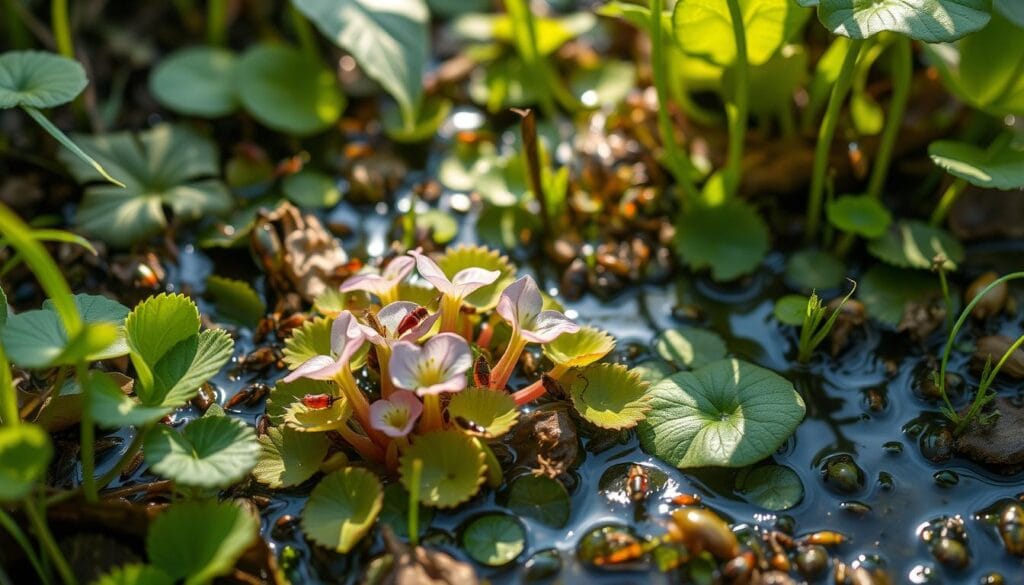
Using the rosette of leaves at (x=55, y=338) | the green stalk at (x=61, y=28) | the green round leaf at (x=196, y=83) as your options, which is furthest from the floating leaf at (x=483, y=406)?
the green stalk at (x=61, y=28)

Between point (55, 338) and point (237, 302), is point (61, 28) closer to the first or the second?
point (237, 302)

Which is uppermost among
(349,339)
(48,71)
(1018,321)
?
(48,71)

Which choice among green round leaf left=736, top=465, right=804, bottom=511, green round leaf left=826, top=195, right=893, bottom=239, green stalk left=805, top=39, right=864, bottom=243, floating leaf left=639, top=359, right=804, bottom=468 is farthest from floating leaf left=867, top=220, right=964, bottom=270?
green round leaf left=736, top=465, right=804, bottom=511

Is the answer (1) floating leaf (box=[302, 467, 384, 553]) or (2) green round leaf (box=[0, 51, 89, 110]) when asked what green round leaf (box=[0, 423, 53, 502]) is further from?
(2) green round leaf (box=[0, 51, 89, 110])

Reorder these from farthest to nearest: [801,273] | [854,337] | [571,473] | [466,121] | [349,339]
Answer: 1. [466,121]
2. [801,273]
3. [854,337]
4. [571,473]
5. [349,339]

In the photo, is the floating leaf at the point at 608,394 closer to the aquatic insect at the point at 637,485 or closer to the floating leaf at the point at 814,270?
the aquatic insect at the point at 637,485

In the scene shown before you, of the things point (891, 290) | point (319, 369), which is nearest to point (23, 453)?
point (319, 369)

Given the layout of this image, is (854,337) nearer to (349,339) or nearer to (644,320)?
(644,320)

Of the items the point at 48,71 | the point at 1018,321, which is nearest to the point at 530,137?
the point at 48,71
